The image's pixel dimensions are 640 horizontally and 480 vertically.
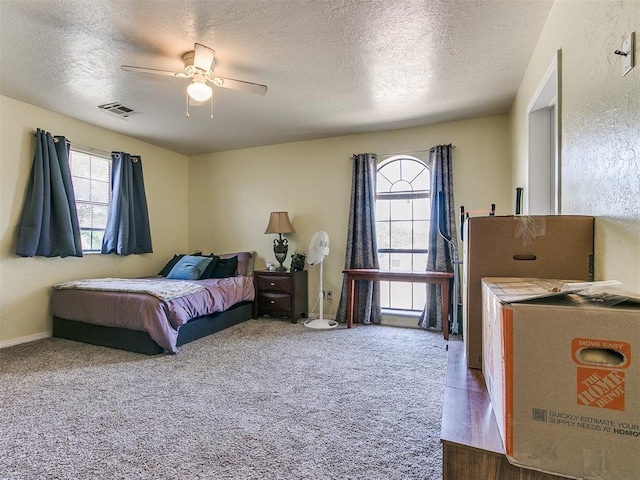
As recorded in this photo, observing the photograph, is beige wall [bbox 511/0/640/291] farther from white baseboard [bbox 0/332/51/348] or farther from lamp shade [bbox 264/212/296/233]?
white baseboard [bbox 0/332/51/348]

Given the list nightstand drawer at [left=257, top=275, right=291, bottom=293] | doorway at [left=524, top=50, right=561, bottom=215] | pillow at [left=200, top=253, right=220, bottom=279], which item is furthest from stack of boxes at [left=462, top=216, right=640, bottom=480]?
pillow at [left=200, top=253, right=220, bottom=279]

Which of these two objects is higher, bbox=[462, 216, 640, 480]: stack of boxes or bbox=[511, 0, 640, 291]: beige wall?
bbox=[511, 0, 640, 291]: beige wall

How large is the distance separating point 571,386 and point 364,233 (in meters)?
3.56

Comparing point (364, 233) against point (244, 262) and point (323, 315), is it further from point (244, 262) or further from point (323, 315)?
point (244, 262)

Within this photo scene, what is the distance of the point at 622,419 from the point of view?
2.17ft

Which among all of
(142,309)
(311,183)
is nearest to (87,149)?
(142,309)

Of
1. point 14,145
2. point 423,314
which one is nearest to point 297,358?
point 423,314

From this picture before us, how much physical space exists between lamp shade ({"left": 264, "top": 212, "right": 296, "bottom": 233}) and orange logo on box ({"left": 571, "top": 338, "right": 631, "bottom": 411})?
3924mm

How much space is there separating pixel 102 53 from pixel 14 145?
1788 mm

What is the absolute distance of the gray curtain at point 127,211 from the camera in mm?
4207

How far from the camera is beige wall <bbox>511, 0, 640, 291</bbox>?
1.05 meters

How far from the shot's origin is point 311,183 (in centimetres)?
466

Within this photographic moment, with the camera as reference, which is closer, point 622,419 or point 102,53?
point 622,419

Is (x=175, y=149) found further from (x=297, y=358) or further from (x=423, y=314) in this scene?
(x=423, y=314)
